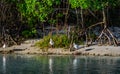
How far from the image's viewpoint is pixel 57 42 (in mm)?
44219

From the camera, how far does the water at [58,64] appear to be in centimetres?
3181

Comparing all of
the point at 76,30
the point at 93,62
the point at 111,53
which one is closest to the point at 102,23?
the point at 76,30

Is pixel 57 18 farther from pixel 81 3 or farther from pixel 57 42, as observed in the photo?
pixel 81 3

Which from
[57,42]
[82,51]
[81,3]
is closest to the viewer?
[81,3]

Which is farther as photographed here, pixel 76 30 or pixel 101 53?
pixel 76 30

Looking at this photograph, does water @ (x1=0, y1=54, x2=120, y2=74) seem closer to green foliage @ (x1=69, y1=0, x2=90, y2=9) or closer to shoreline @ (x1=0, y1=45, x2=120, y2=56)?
shoreline @ (x1=0, y1=45, x2=120, y2=56)

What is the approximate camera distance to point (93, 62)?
36.3 metres

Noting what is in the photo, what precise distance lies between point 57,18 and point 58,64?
1243 cm

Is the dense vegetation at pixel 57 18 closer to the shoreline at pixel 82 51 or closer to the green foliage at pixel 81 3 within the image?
the green foliage at pixel 81 3

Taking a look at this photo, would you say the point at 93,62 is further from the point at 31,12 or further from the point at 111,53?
the point at 31,12

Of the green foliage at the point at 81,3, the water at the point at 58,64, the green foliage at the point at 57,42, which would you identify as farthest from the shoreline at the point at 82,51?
the green foliage at the point at 81,3

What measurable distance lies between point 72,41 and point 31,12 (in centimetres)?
425

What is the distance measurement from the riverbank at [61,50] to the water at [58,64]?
1.85 meters

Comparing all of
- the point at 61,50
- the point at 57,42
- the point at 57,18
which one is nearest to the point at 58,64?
the point at 61,50
